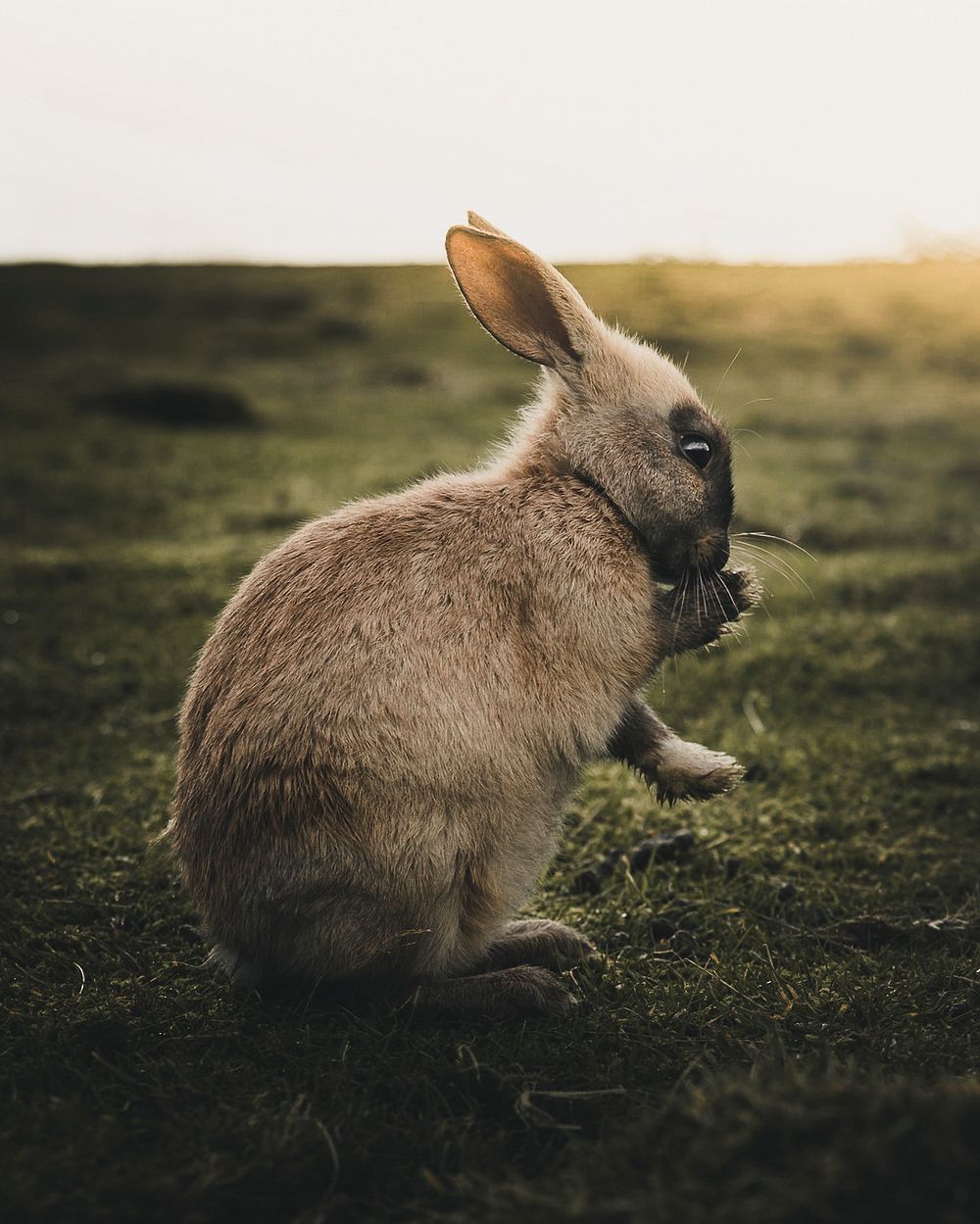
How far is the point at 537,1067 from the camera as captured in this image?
111 inches

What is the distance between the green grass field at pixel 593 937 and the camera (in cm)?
212

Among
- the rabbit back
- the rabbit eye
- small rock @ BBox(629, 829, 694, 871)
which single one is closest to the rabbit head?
the rabbit eye

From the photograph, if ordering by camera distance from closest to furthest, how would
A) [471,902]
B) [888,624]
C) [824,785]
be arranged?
[471,902], [824,785], [888,624]

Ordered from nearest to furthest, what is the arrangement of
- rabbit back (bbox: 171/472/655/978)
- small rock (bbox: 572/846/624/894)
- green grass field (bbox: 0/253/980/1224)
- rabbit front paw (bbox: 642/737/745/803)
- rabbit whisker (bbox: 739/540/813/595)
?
green grass field (bbox: 0/253/980/1224), rabbit back (bbox: 171/472/655/978), rabbit front paw (bbox: 642/737/745/803), small rock (bbox: 572/846/624/894), rabbit whisker (bbox: 739/540/813/595)

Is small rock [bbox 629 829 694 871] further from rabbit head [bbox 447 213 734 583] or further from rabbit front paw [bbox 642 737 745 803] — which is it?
rabbit head [bbox 447 213 734 583]

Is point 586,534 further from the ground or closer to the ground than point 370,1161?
further from the ground

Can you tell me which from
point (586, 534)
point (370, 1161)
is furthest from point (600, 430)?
point (370, 1161)

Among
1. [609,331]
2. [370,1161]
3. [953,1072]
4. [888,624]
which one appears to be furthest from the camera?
[888,624]

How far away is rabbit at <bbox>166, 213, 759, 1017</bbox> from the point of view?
293 cm

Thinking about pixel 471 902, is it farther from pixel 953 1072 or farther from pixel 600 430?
pixel 600 430

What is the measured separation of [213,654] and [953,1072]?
2.25 meters

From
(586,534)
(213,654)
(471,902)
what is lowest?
(471,902)

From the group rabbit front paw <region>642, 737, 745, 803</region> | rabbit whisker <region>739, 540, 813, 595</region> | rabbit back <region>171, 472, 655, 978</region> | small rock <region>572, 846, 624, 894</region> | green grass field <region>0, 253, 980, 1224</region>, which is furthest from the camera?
rabbit whisker <region>739, 540, 813, 595</region>

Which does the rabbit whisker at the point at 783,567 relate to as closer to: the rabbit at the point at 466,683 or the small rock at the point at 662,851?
the rabbit at the point at 466,683
